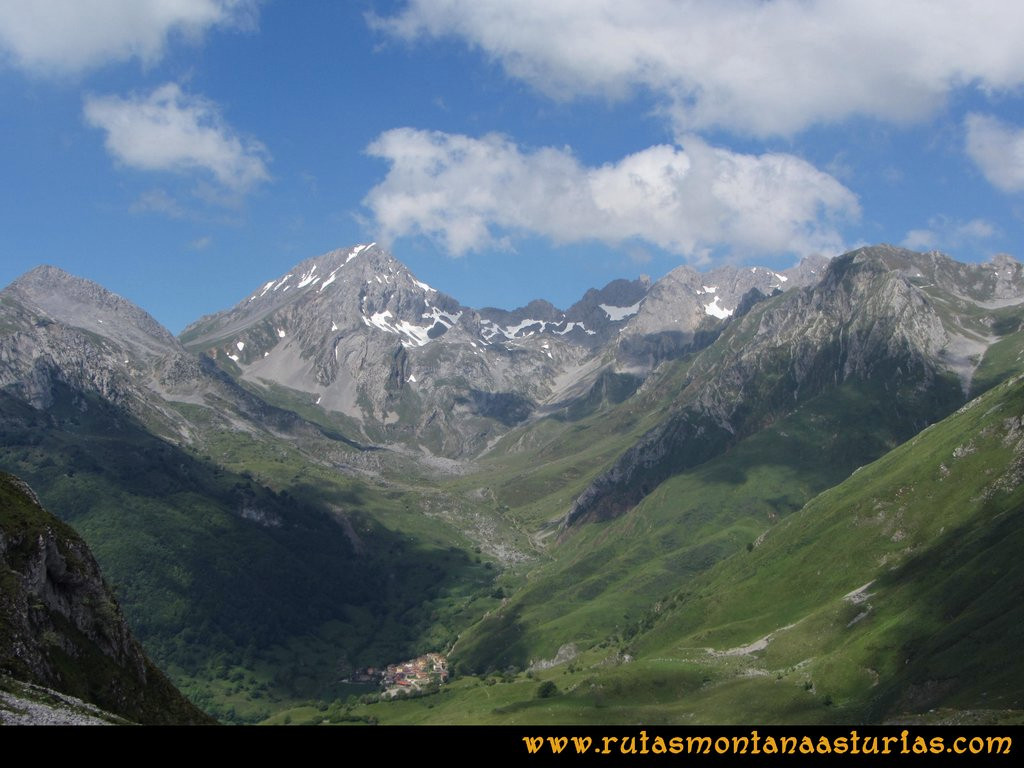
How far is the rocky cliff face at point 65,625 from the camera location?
248 ft

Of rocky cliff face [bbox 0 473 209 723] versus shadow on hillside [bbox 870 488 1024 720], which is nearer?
rocky cliff face [bbox 0 473 209 723]

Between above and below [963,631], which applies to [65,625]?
above

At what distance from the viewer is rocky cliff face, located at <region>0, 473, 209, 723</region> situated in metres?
75.6

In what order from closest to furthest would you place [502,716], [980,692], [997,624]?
[980,692]
[997,624]
[502,716]

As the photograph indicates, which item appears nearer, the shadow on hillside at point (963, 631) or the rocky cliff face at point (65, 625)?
the rocky cliff face at point (65, 625)

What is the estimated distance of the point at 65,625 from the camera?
85812 mm

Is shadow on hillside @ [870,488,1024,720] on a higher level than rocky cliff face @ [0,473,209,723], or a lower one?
lower

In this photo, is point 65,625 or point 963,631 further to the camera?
point 963,631

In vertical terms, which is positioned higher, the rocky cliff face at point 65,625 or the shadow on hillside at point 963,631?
the rocky cliff face at point 65,625

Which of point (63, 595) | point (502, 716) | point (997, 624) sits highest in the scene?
point (63, 595)
